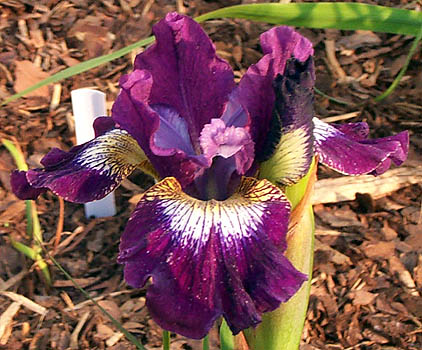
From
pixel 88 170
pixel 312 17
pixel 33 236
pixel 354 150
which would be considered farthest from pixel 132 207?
pixel 354 150

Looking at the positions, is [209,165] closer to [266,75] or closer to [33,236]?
[266,75]

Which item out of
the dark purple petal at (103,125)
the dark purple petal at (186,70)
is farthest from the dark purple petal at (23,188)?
the dark purple petal at (186,70)

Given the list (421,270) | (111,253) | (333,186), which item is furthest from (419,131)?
(111,253)

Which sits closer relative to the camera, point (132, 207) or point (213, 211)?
point (213, 211)

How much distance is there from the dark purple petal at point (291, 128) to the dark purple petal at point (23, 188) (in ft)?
1.23

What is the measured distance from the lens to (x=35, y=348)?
1589 mm

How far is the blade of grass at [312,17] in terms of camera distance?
1411 mm

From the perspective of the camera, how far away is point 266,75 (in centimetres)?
94

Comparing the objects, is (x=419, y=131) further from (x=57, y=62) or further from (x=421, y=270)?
(x=57, y=62)

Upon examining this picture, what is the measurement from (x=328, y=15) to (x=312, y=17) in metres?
0.07

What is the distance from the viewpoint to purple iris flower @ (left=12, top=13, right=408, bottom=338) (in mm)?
857

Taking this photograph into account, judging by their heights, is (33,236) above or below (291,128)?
below

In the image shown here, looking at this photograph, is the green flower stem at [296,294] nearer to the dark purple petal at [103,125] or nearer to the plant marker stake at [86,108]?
the dark purple petal at [103,125]

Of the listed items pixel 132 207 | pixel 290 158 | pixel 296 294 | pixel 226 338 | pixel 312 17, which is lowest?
pixel 132 207
